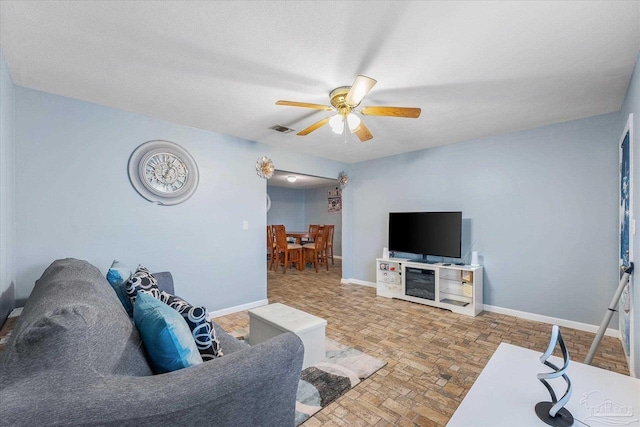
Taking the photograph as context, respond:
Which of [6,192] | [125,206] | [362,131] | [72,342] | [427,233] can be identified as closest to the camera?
[72,342]

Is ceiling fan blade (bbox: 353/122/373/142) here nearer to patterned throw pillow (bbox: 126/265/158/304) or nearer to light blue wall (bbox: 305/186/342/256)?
patterned throw pillow (bbox: 126/265/158/304)

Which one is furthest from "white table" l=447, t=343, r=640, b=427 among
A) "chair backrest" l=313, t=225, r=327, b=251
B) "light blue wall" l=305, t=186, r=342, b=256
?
"light blue wall" l=305, t=186, r=342, b=256

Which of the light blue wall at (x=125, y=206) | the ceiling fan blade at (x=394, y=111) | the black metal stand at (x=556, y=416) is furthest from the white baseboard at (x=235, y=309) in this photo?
the black metal stand at (x=556, y=416)

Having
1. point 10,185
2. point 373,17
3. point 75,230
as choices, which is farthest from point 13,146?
point 373,17

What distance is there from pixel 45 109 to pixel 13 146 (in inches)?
15.7

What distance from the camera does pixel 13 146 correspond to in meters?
2.13

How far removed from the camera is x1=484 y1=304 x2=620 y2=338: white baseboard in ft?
9.11

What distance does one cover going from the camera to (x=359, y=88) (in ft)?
5.88

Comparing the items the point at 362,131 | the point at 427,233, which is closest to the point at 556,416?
the point at 362,131

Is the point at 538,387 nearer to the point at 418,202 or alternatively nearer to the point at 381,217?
the point at 418,202

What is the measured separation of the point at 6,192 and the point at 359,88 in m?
2.48

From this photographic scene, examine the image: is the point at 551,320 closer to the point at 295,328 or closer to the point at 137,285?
the point at 295,328

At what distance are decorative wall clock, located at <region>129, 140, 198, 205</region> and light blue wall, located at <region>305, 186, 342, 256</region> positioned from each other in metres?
5.34

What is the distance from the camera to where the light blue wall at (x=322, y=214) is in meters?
8.23
